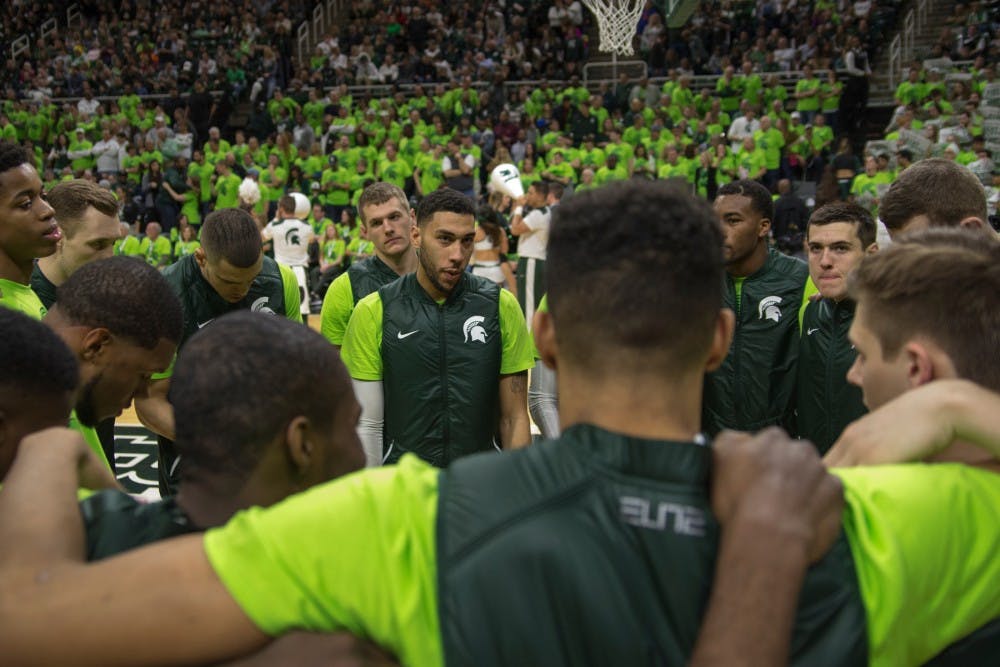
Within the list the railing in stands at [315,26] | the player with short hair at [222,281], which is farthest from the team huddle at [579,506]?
the railing in stands at [315,26]

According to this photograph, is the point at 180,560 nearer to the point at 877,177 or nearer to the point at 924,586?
the point at 924,586

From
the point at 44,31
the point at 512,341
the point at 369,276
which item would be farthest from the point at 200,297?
the point at 44,31

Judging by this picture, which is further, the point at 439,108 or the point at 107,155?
the point at 107,155

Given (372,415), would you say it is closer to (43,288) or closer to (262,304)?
(262,304)

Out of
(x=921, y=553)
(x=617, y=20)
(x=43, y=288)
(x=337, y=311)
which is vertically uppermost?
(x=617, y=20)

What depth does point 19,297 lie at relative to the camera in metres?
3.82

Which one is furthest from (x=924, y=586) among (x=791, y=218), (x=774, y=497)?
(x=791, y=218)

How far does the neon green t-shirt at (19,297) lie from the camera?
376 cm

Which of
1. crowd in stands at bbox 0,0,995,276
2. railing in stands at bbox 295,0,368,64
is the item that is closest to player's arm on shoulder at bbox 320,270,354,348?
crowd in stands at bbox 0,0,995,276

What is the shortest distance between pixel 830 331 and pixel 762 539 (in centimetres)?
306

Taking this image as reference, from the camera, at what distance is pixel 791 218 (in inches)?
571

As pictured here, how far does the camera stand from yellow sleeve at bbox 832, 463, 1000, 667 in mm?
1476

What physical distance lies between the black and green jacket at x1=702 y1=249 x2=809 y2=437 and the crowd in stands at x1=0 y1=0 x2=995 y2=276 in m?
11.1

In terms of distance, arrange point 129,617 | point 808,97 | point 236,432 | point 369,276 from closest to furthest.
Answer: point 129,617 < point 236,432 < point 369,276 < point 808,97
